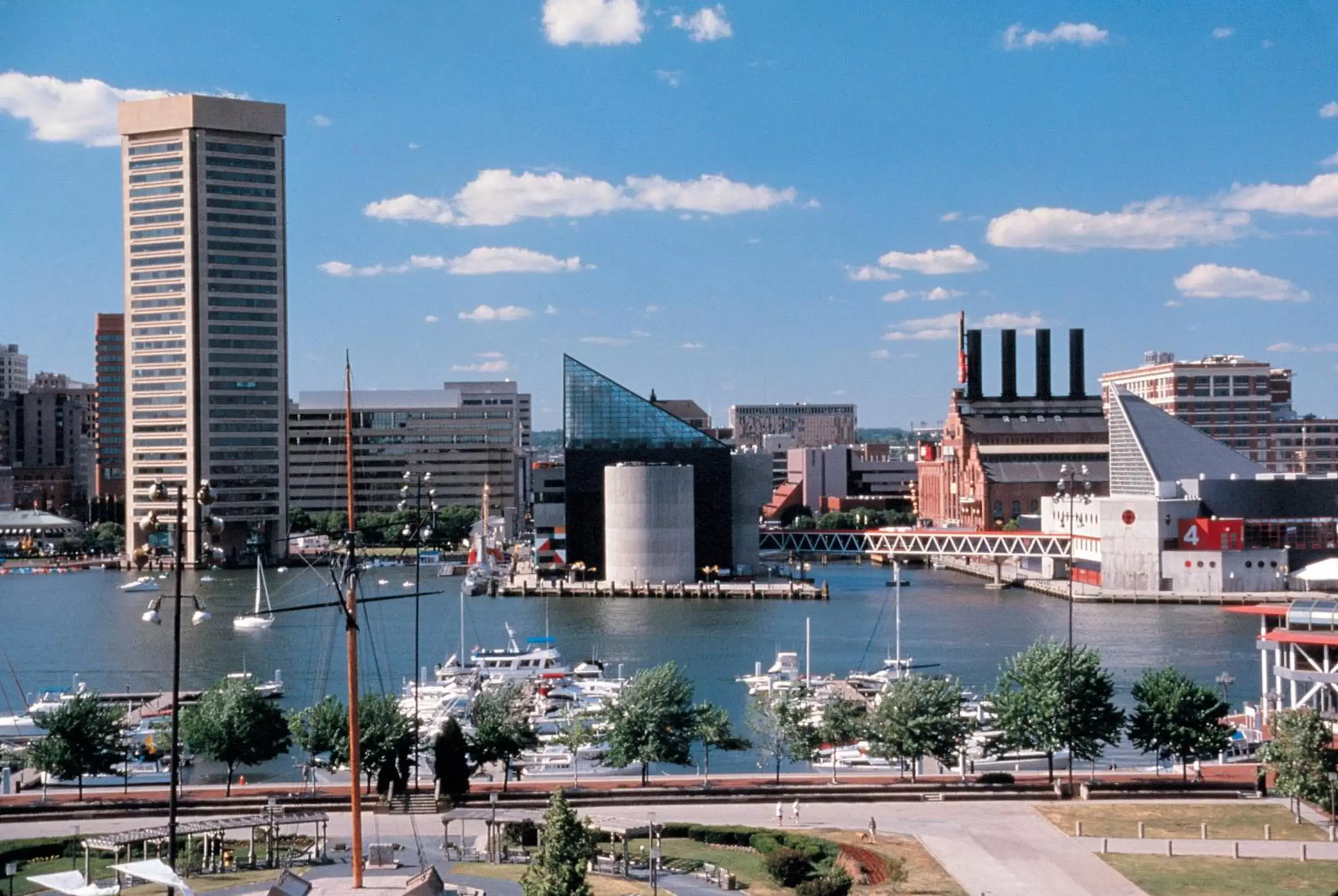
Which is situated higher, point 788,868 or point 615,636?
point 788,868

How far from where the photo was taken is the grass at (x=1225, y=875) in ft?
78.7

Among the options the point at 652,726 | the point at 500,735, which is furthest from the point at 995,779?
the point at 500,735

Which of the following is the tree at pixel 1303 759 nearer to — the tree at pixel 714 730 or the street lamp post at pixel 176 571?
the tree at pixel 714 730

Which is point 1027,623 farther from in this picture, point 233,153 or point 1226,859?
point 233,153

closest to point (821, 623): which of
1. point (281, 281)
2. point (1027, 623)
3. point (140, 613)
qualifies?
point (1027, 623)

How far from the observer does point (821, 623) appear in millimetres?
78438

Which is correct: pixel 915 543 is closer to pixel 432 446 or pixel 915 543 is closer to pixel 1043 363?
pixel 1043 363

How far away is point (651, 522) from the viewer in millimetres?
99188

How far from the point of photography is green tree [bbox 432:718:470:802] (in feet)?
101

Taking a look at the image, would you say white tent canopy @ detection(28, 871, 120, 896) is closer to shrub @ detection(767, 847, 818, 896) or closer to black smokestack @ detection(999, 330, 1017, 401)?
shrub @ detection(767, 847, 818, 896)

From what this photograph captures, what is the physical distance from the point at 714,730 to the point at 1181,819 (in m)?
9.89

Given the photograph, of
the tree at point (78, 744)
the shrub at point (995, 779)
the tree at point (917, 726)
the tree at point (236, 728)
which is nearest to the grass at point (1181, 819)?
the shrub at point (995, 779)

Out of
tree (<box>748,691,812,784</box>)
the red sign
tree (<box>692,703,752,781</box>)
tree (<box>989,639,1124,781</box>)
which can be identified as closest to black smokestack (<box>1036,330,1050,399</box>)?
the red sign

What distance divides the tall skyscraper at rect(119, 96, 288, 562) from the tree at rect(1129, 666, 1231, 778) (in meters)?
97.3
